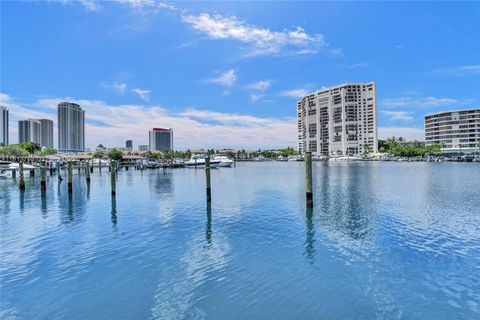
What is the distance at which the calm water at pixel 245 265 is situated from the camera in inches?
441

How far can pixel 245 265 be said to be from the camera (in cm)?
1512

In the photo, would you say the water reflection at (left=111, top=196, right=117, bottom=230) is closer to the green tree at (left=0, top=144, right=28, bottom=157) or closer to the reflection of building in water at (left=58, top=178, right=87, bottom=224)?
the reflection of building in water at (left=58, top=178, right=87, bottom=224)

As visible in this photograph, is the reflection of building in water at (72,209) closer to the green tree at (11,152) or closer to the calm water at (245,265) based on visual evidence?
the calm water at (245,265)

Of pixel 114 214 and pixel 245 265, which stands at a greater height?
pixel 114 214

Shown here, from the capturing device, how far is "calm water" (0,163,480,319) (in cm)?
1121

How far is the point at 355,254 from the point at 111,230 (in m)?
16.6

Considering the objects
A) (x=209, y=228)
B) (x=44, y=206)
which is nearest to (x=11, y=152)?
(x=44, y=206)

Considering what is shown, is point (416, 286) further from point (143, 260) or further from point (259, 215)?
point (259, 215)

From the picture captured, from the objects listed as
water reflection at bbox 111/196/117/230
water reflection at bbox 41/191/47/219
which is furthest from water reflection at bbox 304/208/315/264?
water reflection at bbox 41/191/47/219

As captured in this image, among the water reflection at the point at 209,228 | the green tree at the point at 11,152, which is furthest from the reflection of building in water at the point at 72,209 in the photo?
the green tree at the point at 11,152

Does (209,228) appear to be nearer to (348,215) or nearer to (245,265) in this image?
(245,265)

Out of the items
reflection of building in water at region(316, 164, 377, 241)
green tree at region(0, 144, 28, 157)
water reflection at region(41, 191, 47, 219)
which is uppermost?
green tree at region(0, 144, 28, 157)

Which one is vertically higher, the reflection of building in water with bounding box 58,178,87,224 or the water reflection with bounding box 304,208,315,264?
the reflection of building in water with bounding box 58,178,87,224

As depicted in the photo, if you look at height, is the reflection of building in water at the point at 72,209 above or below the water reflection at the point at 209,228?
above
